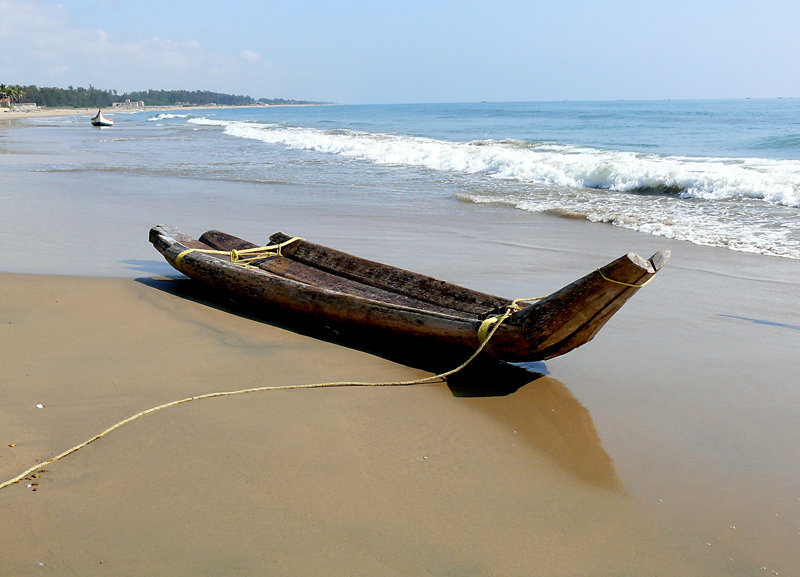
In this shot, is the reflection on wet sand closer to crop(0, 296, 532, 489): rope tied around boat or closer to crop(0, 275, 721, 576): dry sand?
crop(0, 275, 721, 576): dry sand

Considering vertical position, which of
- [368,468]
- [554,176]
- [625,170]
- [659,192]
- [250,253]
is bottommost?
[368,468]

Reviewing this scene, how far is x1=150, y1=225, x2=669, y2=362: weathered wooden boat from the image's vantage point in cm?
314

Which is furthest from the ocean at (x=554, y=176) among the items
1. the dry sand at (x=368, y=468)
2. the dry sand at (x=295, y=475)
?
the dry sand at (x=295, y=475)

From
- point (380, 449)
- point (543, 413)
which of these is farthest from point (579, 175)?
point (380, 449)

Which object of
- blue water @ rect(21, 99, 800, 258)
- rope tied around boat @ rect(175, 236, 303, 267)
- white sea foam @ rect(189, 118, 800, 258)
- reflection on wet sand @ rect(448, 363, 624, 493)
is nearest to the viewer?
reflection on wet sand @ rect(448, 363, 624, 493)

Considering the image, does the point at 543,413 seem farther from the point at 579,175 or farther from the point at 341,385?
the point at 579,175

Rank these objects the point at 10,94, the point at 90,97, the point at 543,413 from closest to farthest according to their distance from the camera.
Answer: the point at 543,413 < the point at 10,94 < the point at 90,97

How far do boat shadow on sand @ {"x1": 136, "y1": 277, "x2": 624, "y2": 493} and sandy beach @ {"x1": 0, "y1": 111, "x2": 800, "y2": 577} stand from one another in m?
0.02

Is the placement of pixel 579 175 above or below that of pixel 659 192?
above

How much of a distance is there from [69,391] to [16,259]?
3.62 m

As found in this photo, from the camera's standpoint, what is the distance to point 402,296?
15.7 ft

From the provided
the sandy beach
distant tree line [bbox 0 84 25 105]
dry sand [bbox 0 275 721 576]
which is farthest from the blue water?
distant tree line [bbox 0 84 25 105]

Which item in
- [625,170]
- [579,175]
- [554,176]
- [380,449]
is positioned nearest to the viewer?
[380,449]

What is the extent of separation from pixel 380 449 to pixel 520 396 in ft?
3.16
